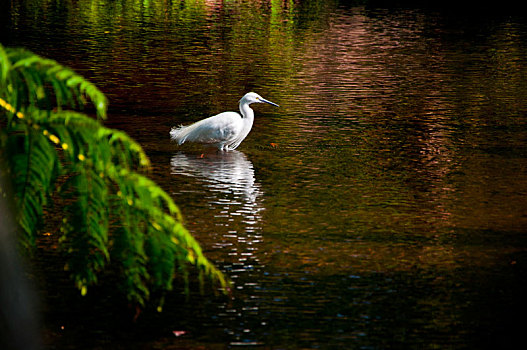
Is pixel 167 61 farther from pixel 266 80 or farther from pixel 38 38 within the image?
pixel 38 38

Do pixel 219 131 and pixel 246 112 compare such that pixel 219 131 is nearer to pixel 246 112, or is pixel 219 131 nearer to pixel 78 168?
pixel 246 112

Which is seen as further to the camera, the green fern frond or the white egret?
the white egret

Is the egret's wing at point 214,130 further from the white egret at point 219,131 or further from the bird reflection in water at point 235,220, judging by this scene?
the bird reflection in water at point 235,220

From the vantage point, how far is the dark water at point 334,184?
5848 millimetres

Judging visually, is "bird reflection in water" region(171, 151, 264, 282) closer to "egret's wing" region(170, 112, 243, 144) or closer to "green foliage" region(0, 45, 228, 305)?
"egret's wing" region(170, 112, 243, 144)

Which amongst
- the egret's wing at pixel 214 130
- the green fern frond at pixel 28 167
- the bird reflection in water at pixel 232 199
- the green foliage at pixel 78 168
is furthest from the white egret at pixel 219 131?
the green fern frond at pixel 28 167

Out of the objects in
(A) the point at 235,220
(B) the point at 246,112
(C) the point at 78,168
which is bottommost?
(A) the point at 235,220

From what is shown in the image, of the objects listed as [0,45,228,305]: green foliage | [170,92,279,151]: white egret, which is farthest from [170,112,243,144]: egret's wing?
[0,45,228,305]: green foliage

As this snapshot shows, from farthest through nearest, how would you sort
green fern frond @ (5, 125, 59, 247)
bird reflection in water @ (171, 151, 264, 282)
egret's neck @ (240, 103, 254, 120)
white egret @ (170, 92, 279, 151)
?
egret's neck @ (240, 103, 254, 120), white egret @ (170, 92, 279, 151), bird reflection in water @ (171, 151, 264, 282), green fern frond @ (5, 125, 59, 247)

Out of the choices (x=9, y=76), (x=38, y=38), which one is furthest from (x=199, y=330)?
(x=38, y=38)

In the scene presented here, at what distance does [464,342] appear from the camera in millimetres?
5602

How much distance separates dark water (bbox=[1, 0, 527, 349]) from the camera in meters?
5.85

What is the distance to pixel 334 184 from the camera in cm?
940

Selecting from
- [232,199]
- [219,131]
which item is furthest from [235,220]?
[219,131]
